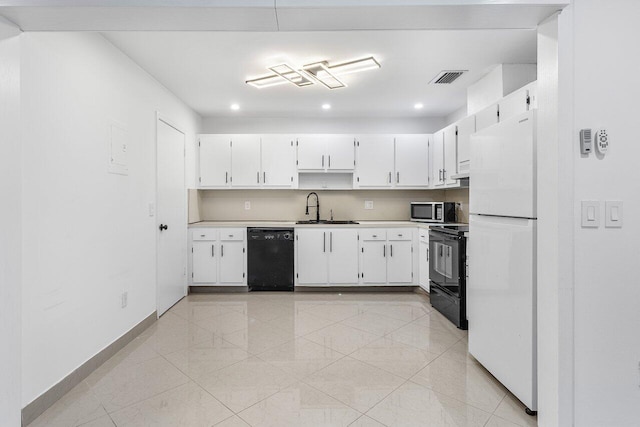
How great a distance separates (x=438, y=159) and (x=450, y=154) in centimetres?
41

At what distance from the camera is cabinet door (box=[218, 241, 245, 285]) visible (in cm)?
460

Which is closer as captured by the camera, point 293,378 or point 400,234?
point 293,378

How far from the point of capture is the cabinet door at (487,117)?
309 cm

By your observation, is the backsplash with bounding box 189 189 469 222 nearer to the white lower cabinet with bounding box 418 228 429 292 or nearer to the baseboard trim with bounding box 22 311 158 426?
the white lower cabinet with bounding box 418 228 429 292

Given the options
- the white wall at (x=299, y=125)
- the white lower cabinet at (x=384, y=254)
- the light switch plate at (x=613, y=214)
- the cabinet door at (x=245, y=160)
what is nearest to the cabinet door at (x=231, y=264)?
the cabinet door at (x=245, y=160)

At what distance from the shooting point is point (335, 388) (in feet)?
7.16

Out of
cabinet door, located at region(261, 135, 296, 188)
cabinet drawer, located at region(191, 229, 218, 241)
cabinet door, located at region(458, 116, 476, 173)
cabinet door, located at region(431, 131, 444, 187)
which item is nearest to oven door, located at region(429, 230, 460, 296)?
cabinet door, located at region(458, 116, 476, 173)

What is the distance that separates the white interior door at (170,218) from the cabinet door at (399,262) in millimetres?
2704

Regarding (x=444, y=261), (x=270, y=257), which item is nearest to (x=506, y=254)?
(x=444, y=261)

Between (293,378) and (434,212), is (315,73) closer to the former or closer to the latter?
(434,212)

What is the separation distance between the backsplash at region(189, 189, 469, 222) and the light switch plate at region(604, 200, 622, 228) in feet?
12.0

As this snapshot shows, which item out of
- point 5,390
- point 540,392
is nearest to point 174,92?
point 5,390

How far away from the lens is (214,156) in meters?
4.90

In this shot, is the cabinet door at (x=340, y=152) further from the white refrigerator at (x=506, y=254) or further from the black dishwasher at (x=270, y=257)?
the white refrigerator at (x=506, y=254)
